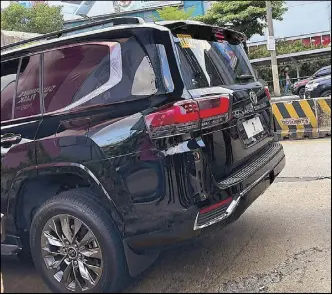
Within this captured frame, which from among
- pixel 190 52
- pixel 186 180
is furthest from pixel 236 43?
pixel 186 180

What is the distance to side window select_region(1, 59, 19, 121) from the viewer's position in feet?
10.5

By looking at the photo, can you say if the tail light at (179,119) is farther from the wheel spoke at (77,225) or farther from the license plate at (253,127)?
the wheel spoke at (77,225)

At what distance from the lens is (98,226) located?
2760mm

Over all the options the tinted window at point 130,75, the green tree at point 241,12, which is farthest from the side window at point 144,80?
the green tree at point 241,12

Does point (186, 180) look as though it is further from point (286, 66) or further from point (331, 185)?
point (331, 185)

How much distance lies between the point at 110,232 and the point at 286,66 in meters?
1.59

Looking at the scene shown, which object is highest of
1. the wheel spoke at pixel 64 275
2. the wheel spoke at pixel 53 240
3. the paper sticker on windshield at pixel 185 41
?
the paper sticker on windshield at pixel 185 41

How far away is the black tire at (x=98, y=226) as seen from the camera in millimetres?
2764

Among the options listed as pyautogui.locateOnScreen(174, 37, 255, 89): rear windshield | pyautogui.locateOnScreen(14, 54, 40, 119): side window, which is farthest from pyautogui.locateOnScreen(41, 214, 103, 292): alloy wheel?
pyautogui.locateOnScreen(174, 37, 255, 89): rear windshield

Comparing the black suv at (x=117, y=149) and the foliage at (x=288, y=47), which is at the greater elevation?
the foliage at (x=288, y=47)

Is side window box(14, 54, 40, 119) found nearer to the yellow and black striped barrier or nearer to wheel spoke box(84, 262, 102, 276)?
wheel spoke box(84, 262, 102, 276)

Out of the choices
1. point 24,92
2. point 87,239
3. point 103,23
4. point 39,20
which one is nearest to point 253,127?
point 103,23

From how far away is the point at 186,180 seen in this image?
2600 millimetres

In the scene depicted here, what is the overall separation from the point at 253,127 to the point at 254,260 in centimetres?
101
